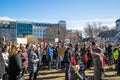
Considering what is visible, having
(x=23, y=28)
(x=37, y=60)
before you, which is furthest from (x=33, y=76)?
(x=23, y=28)

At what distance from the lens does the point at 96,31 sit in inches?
4193

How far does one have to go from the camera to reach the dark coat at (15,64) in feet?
34.9

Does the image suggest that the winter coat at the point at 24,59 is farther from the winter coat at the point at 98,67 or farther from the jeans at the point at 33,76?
the winter coat at the point at 98,67

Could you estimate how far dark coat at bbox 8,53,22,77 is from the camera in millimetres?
10625

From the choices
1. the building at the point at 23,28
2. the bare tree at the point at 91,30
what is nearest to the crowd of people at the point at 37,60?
the bare tree at the point at 91,30

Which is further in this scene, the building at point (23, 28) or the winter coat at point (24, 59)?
the building at point (23, 28)

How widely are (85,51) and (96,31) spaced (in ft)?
274

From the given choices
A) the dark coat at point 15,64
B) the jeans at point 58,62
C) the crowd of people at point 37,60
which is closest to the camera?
the dark coat at point 15,64

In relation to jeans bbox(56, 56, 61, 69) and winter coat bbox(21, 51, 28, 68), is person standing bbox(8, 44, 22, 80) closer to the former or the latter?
winter coat bbox(21, 51, 28, 68)

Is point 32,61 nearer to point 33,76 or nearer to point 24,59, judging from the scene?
point 24,59

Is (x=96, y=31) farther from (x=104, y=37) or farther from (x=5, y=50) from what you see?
(x=5, y=50)

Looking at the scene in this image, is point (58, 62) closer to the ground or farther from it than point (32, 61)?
closer to the ground

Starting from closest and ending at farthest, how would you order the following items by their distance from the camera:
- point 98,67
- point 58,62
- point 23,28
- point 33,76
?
point 98,67 → point 33,76 → point 58,62 → point 23,28

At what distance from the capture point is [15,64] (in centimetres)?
1066
